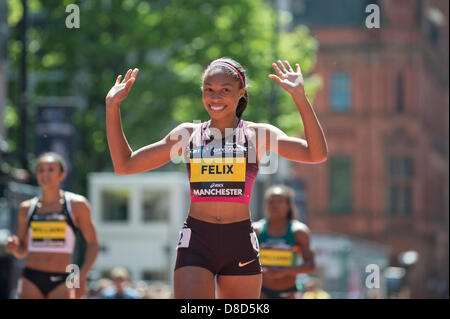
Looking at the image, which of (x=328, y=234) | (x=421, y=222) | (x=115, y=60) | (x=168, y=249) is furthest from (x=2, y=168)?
(x=421, y=222)

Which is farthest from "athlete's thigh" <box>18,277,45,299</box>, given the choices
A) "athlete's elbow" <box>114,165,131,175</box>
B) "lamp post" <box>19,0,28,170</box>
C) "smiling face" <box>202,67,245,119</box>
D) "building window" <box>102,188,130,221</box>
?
"building window" <box>102,188,130,221</box>

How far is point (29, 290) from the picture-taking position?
7859mm

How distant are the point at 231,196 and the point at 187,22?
21.1 meters

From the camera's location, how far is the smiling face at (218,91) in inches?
203

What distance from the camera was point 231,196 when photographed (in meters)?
5.18

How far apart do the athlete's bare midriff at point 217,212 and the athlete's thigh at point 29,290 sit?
3040 mm

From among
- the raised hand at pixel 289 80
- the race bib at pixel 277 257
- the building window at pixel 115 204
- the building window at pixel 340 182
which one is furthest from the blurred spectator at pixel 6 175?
the building window at pixel 340 182

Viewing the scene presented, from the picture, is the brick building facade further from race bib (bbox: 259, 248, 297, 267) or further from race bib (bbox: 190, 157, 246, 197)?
race bib (bbox: 190, 157, 246, 197)

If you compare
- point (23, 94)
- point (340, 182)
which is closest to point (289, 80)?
point (23, 94)

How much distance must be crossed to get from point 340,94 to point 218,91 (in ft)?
135

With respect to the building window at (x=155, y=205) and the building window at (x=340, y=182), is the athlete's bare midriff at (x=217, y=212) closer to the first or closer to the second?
the building window at (x=155, y=205)

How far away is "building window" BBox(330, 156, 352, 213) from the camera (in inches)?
1777

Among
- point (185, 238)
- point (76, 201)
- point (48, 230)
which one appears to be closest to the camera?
point (185, 238)

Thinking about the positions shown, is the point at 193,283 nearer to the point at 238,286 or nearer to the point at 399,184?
the point at 238,286
